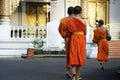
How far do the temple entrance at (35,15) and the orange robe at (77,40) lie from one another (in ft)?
62.5

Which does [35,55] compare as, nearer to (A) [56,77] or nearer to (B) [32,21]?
(B) [32,21]

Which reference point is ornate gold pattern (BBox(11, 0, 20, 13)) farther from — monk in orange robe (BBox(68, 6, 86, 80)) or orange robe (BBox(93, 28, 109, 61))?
monk in orange robe (BBox(68, 6, 86, 80))

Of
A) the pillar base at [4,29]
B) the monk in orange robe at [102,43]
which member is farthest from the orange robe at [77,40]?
the pillar base at [4,29]

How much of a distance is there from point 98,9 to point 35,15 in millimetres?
4527

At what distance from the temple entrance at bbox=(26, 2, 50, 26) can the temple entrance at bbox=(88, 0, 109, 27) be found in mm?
3203

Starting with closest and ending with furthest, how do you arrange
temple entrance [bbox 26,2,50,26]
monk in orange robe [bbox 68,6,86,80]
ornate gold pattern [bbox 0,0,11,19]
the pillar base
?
monk in orange robe [bbox 68,6,86,80]
the pillar base
ornate gold pattern [bbox 0,0,11,19]
temple entrance [bbox 26,2,50,26]

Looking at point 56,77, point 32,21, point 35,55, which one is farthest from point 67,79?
point 32,21

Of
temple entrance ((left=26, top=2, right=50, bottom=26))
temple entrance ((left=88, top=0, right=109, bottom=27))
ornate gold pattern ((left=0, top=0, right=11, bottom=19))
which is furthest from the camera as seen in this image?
temple entrance ((left=88, top=0, right=109, bottom=27))

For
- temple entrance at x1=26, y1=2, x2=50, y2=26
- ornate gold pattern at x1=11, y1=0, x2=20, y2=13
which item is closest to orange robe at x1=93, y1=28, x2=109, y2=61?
ornate gold pattern at x1=11, y1=0, x2=20, y2=13

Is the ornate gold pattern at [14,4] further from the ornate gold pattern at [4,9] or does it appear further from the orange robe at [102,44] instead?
the orange robe at [102,44]

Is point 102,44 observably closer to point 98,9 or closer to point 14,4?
point 14,4

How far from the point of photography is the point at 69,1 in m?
29.0

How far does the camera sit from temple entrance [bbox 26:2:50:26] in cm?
3081

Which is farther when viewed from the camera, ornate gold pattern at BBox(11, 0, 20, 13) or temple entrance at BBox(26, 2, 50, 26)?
temple entrance at BBox(26, 2, 50, 26)
